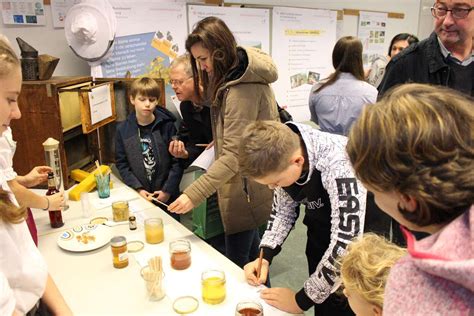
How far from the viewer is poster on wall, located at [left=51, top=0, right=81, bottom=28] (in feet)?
7.40

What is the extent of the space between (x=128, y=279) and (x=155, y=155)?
102 cm

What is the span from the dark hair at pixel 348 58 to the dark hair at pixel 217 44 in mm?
1167

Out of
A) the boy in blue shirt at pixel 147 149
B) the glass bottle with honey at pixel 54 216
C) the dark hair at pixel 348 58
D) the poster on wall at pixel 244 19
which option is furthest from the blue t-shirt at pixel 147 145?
the dark hair at pixel 348 58

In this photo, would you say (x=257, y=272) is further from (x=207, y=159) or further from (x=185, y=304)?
(x=207, y=159)

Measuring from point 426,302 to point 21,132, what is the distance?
75.9 inches

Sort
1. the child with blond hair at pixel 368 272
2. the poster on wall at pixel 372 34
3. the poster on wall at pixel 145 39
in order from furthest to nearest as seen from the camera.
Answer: the poster on wall at pixel 372 34 → the poster on wall at pixel 145 39 → the child with blond hair at pixel 368 272

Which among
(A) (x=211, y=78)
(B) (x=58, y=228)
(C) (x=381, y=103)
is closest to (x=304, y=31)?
(A) (x=211, y=78)

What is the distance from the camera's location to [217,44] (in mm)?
1565

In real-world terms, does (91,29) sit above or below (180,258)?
above

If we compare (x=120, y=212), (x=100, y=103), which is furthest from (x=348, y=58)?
(x=120, y=212)

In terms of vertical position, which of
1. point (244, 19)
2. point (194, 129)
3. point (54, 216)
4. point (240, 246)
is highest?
point (244, 19)

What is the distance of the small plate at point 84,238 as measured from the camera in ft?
4.58

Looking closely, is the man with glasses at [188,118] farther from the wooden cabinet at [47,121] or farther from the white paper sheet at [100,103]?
the wooden cabinet at [47,121]

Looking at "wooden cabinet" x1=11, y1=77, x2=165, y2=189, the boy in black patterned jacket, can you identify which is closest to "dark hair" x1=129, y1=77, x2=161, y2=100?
"wooden cabinet" x1=11, y1=77, x2=165, y2=189
